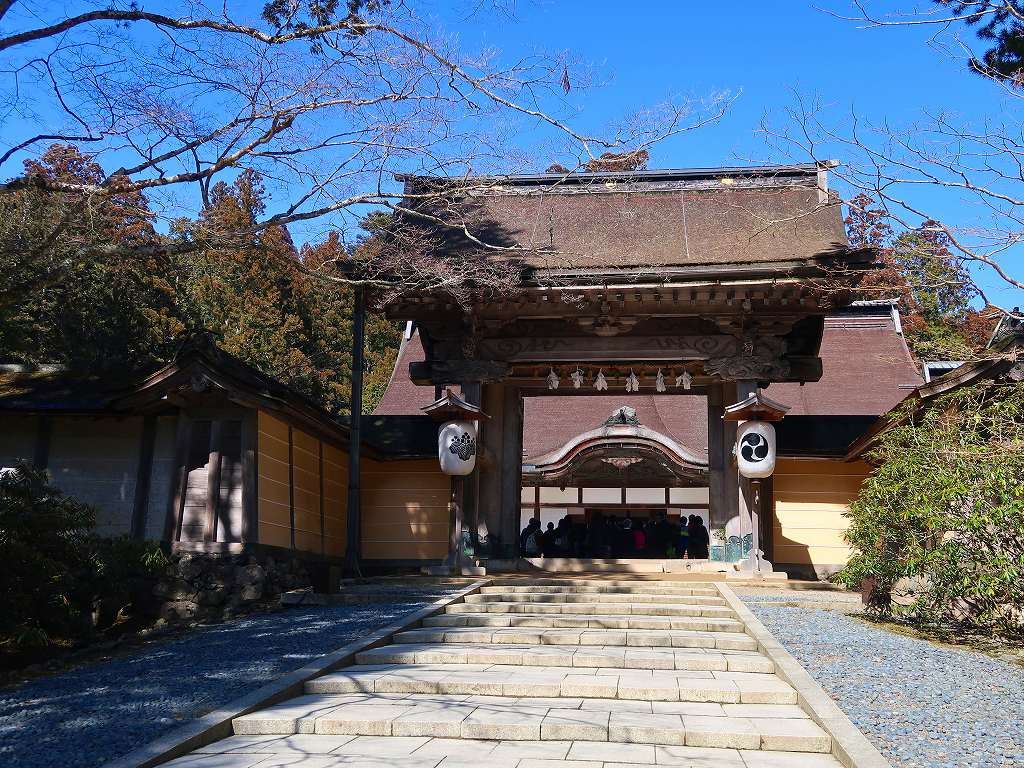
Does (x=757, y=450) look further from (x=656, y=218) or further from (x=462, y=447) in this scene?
(x=656, y=218)

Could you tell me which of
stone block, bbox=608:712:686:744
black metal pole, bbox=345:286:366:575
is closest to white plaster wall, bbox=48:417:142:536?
black metal pole, bbox=345:286:366:575

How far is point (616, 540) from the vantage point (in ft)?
56.9

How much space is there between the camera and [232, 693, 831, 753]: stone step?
15.8 ft

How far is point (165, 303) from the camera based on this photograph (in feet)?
70.8

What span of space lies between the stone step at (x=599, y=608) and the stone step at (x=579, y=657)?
1.36 meters

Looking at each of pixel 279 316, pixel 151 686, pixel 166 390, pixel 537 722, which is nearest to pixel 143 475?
pixel 166 390

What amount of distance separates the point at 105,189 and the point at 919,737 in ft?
21.9

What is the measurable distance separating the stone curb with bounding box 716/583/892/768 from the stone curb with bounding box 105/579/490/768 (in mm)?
3085

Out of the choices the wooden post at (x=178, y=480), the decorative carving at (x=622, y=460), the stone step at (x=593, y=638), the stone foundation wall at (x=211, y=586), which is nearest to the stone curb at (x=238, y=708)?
the stone step at (x=593, y=638)

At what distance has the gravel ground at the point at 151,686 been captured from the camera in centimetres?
477

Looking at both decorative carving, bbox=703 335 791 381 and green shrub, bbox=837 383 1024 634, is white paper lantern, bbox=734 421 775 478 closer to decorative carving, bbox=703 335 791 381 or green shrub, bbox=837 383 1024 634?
decorative carving, bbox=703 335 791 381

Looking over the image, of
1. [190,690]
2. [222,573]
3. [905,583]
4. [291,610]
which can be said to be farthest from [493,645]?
[905,583]

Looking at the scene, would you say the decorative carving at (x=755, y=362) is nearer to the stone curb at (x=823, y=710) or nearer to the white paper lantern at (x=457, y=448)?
the white paper lantern at (x=457, y=448)

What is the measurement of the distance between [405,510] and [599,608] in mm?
5816
